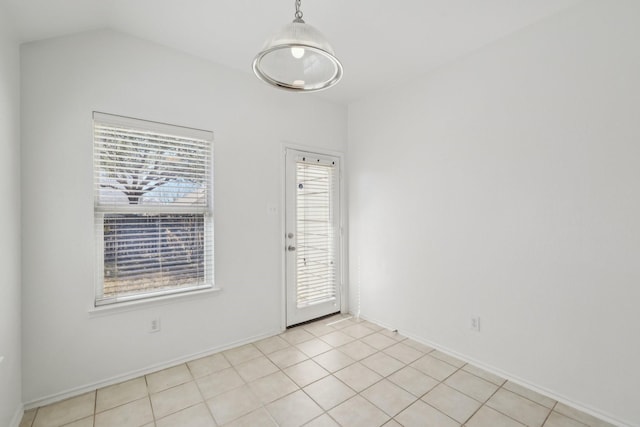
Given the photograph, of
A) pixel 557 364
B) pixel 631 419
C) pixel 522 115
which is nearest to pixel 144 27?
pixel 522 115

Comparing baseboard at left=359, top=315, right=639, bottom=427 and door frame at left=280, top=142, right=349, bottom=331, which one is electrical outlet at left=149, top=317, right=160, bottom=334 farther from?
baseboard at left=359, top=315, right=639, bottom=427

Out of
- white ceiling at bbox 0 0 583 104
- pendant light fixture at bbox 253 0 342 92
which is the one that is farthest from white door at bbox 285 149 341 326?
pendant light fixture at bbox 253 0 342 92

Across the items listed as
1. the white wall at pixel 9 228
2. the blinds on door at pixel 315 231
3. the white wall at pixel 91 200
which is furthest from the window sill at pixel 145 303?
the blinds on door at pixel 315 231

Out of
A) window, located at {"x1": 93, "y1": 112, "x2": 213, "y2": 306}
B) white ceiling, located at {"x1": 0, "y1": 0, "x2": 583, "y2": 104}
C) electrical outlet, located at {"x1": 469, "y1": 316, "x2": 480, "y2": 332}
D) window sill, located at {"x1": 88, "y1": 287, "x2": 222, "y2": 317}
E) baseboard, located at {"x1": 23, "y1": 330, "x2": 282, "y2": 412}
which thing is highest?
white ceiling, located at {"x1": 0, "y1": 0, "x2": 583, "y2": 104}

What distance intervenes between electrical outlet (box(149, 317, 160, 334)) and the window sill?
0.41 ft

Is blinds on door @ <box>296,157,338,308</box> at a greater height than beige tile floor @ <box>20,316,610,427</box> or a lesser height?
greater

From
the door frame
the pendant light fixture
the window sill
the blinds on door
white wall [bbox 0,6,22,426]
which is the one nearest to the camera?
the pendant light fixture

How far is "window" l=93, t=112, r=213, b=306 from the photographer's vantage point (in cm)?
229

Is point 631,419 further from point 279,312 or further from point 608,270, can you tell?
point 279,312

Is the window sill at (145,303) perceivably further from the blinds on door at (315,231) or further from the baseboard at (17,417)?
the blinds on door at (315,231)

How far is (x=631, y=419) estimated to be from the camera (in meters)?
1.82

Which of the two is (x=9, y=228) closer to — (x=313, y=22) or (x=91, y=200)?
(x=91, y=200)

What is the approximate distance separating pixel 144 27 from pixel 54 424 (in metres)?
2.85

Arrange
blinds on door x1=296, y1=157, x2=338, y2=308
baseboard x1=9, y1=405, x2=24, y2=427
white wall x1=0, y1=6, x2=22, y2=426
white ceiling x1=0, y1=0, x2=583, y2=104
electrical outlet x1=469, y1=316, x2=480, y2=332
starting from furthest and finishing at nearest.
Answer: blinds on door x1=296, y1=157, x2=338, y2=308
electrical outlet x1=469, y1=316, x2=480, y2=332
white ceiling x1=0, y1=0, x2=583, y2=104
baseboard x1=9, y1=405, x2=24, y2=427
white wall x1=0, y1=6, x2=22, y2=426
